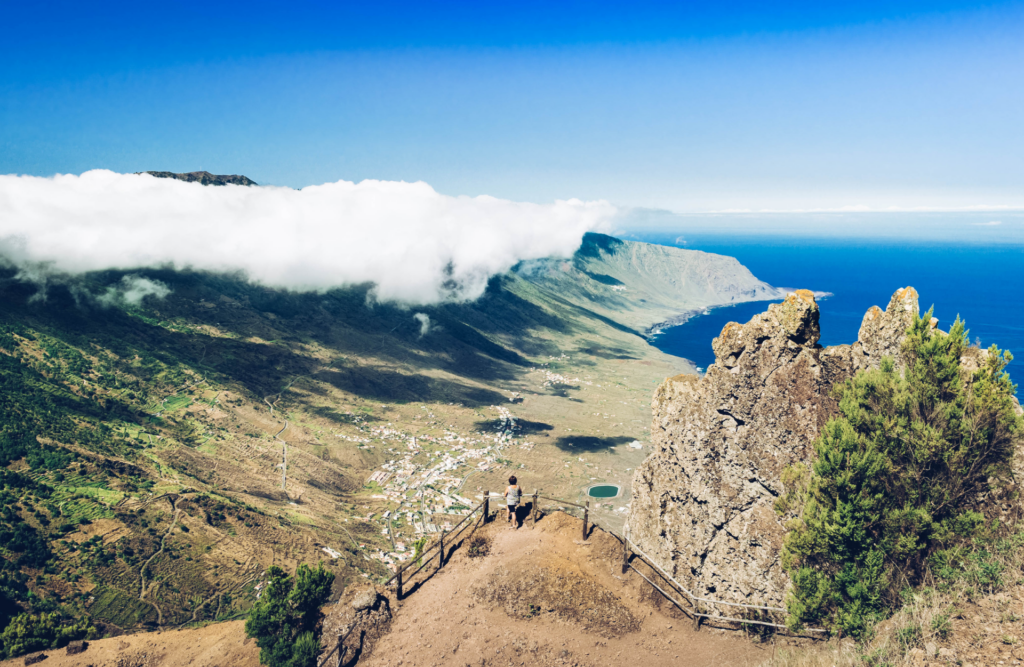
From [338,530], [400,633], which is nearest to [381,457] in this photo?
[338,530]

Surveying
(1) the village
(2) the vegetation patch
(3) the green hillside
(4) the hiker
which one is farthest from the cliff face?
(1) the village

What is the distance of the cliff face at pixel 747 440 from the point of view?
86.5 ft

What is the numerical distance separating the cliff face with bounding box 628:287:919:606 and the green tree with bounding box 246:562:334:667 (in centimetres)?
2365

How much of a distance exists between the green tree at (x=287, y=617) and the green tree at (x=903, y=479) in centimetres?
3015

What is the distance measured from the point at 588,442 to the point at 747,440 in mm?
135356

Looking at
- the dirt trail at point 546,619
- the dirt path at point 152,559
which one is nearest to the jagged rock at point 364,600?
the dirt trail at point 546,619

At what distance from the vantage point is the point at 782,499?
999 inches

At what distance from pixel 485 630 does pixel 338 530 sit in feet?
265

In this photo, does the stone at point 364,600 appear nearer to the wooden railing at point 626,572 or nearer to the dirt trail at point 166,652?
the wooden railing at point 626,572

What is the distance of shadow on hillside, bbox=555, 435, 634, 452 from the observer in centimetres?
15538

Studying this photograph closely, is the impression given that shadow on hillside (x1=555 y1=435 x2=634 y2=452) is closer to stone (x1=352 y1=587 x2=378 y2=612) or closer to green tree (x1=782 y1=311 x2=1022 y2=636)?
stone (x1=352 y1=587 x2=378 y2=612)

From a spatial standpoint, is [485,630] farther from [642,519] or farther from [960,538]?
[960,538]

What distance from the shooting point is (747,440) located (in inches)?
1143

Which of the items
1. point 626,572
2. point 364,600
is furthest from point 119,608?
point 626,572
